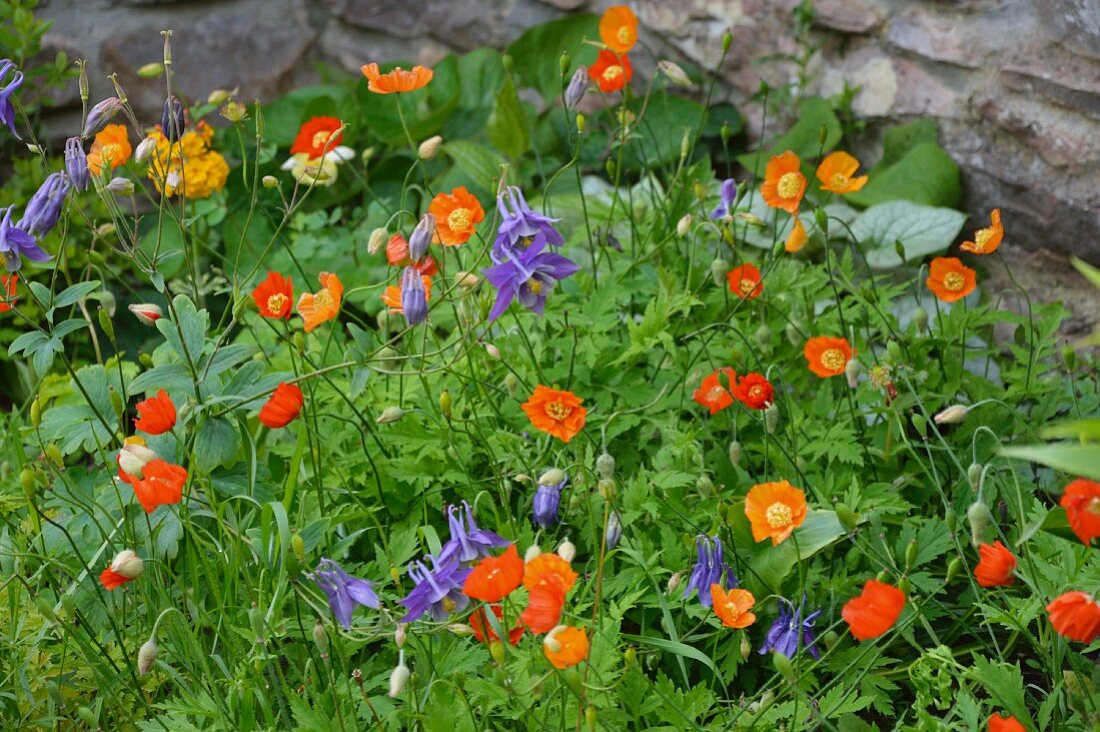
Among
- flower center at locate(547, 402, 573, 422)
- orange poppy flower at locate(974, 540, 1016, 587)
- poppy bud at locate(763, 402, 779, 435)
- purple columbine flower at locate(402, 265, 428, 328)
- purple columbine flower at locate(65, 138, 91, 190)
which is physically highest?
purple columbine flower at locate(65, 138, 91, 190)

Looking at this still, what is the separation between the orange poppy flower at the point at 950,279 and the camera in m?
1.95

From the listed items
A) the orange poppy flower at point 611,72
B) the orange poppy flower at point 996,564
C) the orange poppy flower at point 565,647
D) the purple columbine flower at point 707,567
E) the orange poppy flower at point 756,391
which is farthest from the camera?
the orange poppy flower at point 611,72

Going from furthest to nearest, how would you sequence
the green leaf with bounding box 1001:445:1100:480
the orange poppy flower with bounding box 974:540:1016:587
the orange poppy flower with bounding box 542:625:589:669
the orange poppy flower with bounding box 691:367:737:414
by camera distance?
the orange poppy flower with bounding box 691:367:737:414 < the orange poppy flower with bounding box 974:540:1016:587 < the orange poppy flower with bounding box 542:625:589:669 < the green leaf with bounding box 1001:445:1100:480

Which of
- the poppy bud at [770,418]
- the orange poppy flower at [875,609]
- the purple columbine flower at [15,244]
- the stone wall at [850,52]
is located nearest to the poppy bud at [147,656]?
the purple columbine flower at [15,244]

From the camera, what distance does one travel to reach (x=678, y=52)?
323 centimetres

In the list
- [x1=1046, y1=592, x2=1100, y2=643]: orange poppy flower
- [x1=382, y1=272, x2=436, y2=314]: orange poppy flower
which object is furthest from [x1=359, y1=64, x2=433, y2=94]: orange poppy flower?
[x1=1046, y1=592, x2=1100, y2=643]: orange poppy flower

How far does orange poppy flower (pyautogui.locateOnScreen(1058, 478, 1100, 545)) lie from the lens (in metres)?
1.13

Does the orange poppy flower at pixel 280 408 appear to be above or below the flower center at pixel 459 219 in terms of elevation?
below

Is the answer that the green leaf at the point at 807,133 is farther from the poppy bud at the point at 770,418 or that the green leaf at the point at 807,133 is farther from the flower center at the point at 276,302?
the flower center at the point at 276,302

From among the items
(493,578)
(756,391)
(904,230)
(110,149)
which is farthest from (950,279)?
(110,149)

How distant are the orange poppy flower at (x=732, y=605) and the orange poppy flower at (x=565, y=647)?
12.6 inches

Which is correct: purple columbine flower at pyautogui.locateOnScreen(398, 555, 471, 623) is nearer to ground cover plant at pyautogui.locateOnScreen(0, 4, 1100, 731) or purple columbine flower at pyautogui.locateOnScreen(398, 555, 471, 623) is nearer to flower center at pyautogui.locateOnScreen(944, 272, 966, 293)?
ground cover plant at pyautogui.locateOnScreen(0, 4, 1100, 731)

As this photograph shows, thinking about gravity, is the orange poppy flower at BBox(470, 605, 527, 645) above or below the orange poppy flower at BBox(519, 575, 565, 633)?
below

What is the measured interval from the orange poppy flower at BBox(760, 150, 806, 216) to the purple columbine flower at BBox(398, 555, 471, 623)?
101 centimetres
